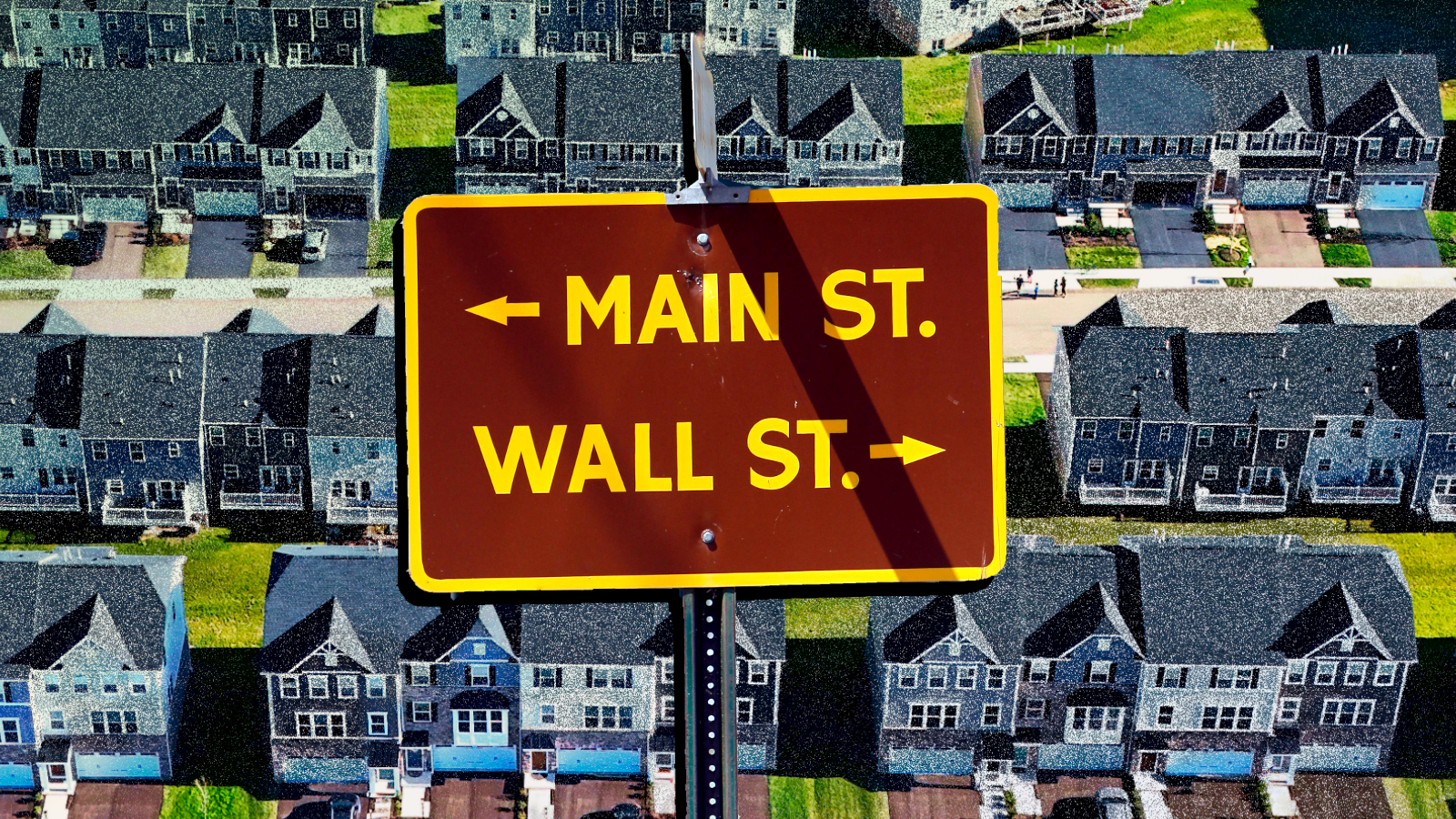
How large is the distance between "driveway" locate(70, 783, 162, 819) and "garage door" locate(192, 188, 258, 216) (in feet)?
129

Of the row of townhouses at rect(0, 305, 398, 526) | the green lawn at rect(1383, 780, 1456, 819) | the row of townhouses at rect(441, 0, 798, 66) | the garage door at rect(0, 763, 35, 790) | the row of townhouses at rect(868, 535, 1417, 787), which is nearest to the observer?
the green lawn at rect(1383, 780, 1456, 819)

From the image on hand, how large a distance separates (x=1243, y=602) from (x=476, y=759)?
25560 millimetres

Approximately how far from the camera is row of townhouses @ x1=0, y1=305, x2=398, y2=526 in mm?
79875

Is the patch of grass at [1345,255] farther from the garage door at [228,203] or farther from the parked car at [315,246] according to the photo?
the garage door at [228,203]

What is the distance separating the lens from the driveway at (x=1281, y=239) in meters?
97.6

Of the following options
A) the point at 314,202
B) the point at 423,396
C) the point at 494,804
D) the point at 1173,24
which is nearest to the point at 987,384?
the point at 423,396

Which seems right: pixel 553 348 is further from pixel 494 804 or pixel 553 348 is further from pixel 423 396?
pixel 494 804

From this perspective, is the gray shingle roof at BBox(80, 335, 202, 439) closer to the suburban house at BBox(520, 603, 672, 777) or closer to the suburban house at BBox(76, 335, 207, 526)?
the suburban house at BBox(76, 335, 207, 526)

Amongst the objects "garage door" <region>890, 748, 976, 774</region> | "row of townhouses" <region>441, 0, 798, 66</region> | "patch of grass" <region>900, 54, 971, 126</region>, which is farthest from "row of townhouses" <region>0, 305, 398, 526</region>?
"patch of grass" <region>900, 54, 971, 126</region>

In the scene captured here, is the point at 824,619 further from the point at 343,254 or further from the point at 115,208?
the point at 115,208

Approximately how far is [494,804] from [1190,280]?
4395cm

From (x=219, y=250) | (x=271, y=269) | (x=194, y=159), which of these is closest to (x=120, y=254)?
(x=219, y=250)

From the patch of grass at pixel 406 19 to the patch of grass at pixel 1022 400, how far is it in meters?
47.1

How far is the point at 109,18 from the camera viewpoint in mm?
113000
